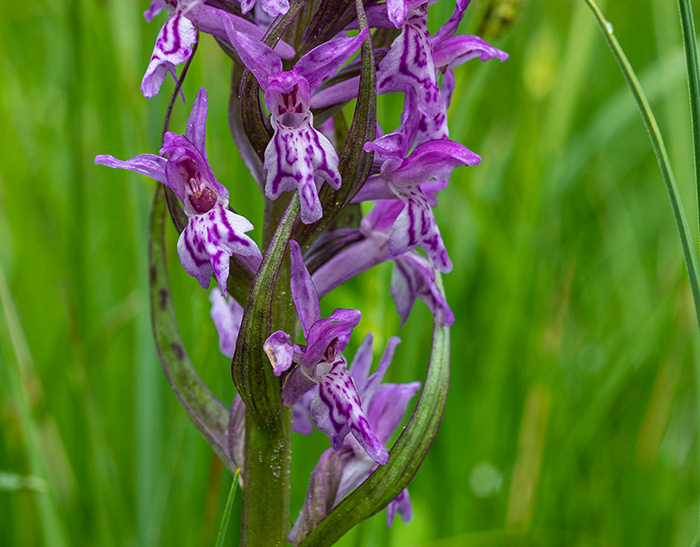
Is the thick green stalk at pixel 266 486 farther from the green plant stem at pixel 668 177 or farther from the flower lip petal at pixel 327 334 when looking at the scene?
the green plant stem at pixel 668 177

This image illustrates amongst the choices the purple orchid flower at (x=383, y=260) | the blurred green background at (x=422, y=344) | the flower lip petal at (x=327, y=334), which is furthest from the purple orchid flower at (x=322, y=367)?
the blurred green background at (x=422, y=344)

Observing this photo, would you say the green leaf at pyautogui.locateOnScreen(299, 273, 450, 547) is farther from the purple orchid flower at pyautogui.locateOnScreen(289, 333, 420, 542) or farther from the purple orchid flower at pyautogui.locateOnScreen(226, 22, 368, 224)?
the purple orchid flower at pyautogui.locateOnScreen(226, 22, 368, 224)

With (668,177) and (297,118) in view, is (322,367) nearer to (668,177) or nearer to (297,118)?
(297,118)

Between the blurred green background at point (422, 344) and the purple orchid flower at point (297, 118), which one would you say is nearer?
the purple orchid flower at point (297, 118)

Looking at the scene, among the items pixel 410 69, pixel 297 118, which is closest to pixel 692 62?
pixel 410 69

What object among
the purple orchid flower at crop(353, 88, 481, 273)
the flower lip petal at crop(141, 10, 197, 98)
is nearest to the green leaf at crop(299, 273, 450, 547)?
the purple orchid flower at crop(353, 88, 481, 273)
